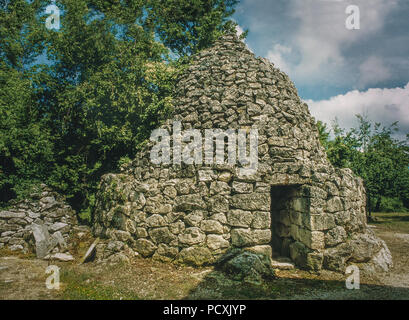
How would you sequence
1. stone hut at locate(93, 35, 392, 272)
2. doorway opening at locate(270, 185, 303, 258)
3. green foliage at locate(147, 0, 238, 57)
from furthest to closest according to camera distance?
green foliage at locate(147, 0, 238, 57) → doorway opening at locate(270, 185, 303, 258) → stone hut at locate(93, 35, 392, 272)

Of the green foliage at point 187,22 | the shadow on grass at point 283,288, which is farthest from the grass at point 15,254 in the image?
the green foliage at point 187,22

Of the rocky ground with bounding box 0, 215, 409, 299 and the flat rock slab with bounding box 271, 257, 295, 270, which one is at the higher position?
the flat rock slab with bounding box 271, 257, 295, 270

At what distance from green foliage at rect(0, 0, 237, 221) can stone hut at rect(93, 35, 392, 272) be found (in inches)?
56.8

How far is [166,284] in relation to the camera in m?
4.18

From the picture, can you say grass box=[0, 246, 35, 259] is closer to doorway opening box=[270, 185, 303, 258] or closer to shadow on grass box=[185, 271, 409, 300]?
shadow on grass box=[185, 271, 409, 300]

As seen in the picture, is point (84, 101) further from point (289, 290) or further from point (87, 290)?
point (289, 290)

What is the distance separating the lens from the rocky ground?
12.5 ft

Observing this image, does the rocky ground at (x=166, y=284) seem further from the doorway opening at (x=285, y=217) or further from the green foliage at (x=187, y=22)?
the green foliage at (x=187, y=22)

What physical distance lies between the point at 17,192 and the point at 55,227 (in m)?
1.63

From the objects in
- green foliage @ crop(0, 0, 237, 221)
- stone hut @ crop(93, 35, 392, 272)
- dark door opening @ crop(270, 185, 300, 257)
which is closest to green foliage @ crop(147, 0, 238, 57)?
green foliage @ crop(0, 0, 237, 221)

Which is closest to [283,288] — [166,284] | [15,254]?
[166,284]

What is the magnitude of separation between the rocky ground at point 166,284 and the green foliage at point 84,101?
287 centimetres

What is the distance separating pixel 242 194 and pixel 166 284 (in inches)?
95.1

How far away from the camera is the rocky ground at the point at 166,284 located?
3.82 m
